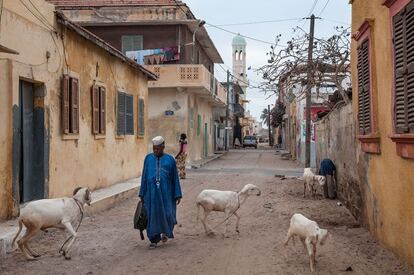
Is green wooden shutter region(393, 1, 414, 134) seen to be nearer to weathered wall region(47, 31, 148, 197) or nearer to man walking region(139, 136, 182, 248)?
man walking region(139, 136, 182, 248)

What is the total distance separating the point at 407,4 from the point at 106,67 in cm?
951

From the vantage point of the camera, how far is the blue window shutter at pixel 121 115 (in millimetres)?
15461

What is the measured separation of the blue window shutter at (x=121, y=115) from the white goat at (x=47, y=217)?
804 centimetres

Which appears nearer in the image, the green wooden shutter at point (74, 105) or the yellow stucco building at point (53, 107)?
the yellow stucco building at point (53, 107)

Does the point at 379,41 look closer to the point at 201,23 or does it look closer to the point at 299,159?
the point at 201,23

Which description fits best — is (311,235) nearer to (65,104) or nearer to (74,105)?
(65,104)

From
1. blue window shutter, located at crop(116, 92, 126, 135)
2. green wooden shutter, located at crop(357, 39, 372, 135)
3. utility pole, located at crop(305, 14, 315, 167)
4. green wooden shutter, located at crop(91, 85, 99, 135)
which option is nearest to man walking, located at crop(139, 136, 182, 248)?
green wooden shutter, located at crop(357, 39, 372, 135)

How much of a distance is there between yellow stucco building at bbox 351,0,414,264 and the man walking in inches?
116

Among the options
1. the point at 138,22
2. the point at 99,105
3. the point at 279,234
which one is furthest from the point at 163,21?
the point at 279,234

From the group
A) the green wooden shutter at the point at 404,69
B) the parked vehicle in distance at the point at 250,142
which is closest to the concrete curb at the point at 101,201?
the green wooden shutter at the point at 404,69

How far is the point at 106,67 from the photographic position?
14.1 m

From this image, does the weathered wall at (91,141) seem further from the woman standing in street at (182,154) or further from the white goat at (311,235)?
the white goat at (311,235)

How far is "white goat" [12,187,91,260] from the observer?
6875 millimetres

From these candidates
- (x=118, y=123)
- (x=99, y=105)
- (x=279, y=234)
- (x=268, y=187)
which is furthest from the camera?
(x=268, y=187)
